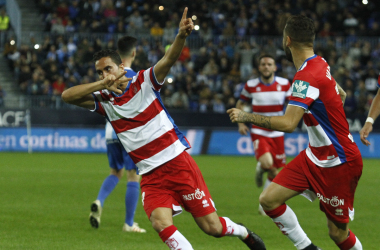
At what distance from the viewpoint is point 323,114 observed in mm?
4941

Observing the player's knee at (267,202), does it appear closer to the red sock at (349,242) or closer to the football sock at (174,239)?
the red sock at (349,242)

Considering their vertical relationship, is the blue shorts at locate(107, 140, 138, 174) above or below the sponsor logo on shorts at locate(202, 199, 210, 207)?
below

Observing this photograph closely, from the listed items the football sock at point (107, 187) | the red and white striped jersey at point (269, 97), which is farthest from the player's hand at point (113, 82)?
the red and white striped jersey at point (269, 97)

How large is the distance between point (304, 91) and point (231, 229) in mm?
1455

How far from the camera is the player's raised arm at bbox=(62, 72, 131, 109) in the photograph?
4.87 m

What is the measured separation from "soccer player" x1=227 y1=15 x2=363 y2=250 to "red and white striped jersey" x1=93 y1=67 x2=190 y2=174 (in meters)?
0.88

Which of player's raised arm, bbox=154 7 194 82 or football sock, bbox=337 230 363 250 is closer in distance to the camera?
player's raised arm, bbox=154 7 194 82

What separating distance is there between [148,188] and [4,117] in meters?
17.1

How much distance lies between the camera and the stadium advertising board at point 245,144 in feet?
62.3

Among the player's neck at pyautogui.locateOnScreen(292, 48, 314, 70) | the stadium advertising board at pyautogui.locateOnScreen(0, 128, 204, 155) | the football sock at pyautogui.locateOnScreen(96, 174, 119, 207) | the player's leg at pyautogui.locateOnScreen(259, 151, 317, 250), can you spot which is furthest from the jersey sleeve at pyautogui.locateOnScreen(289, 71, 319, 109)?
the stadium advertising board at pyautogui.locateOnScreen(0, 128, 204, 155)

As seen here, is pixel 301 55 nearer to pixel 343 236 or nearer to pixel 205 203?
pixel 205 203

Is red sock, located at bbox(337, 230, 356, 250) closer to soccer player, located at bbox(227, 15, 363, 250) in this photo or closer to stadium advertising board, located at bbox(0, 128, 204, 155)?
soccer player, located at bbox(227, 15, 363, 250)

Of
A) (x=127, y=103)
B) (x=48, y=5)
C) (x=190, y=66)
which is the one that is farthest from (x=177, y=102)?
(x=127, y=103)

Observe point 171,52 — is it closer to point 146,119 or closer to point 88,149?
point 146,119
